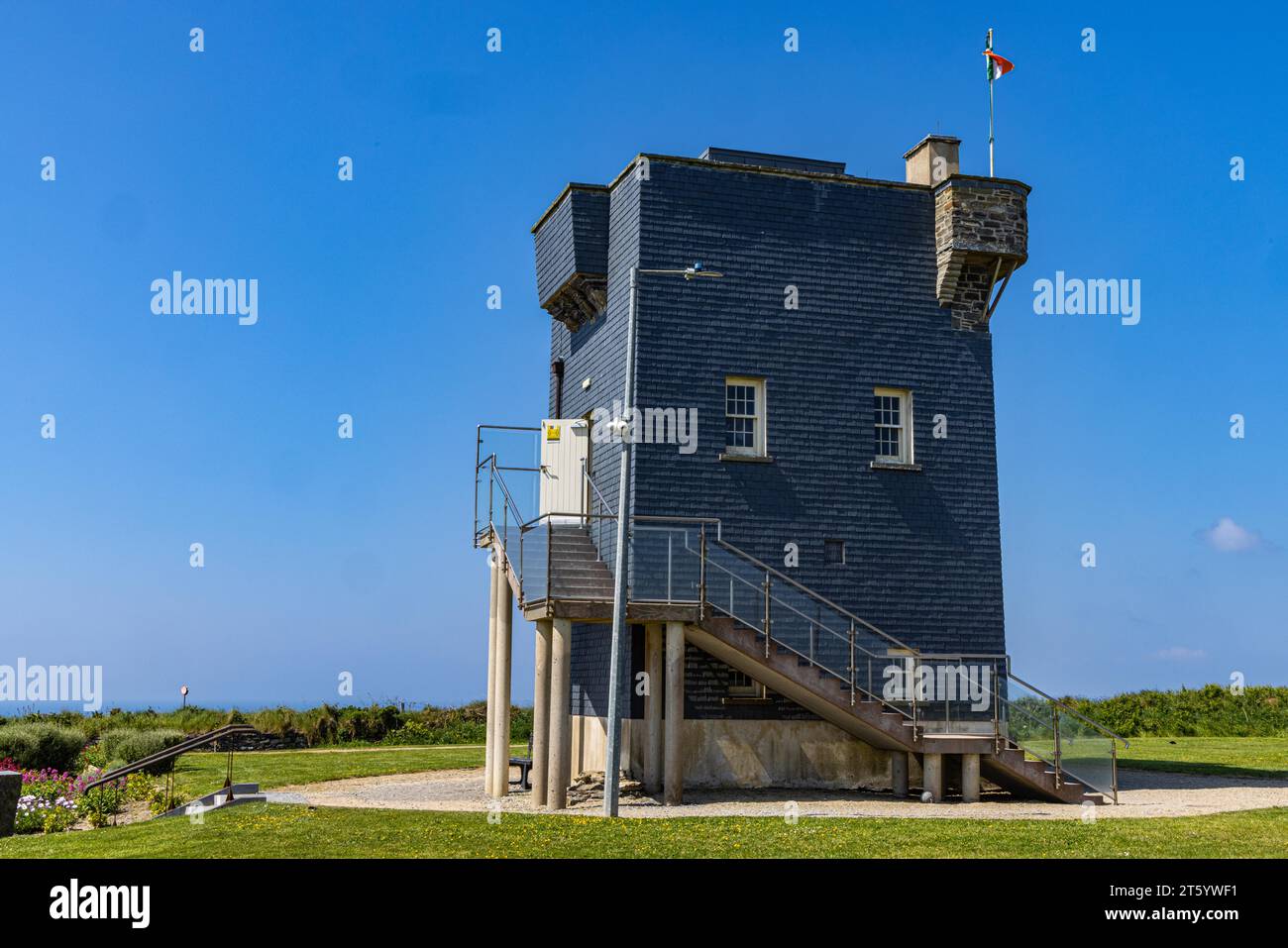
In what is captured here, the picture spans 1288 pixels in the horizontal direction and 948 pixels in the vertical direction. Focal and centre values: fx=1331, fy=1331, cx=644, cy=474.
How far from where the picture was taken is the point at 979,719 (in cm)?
2116

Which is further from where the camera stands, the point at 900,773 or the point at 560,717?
the point at 900,773

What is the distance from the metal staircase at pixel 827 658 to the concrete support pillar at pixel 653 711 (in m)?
0.55

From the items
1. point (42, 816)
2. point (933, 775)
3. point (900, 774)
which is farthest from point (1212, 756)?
point (42, 816)

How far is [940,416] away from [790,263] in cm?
393

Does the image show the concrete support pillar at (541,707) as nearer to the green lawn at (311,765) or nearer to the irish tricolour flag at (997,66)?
the green lawn at (311,765)

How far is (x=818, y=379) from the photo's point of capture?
2381cm

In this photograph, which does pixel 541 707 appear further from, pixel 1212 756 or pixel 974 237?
pixel 1212 756

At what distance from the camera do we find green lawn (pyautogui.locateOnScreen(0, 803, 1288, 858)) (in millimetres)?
14375

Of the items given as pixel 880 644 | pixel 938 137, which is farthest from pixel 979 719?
pixel 938 137

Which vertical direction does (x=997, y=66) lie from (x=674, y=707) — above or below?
above

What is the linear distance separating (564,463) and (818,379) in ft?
16.3

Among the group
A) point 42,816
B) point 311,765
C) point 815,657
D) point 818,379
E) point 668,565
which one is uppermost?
point 818,379

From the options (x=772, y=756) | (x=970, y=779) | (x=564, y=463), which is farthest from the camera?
(x=564, y=463)
